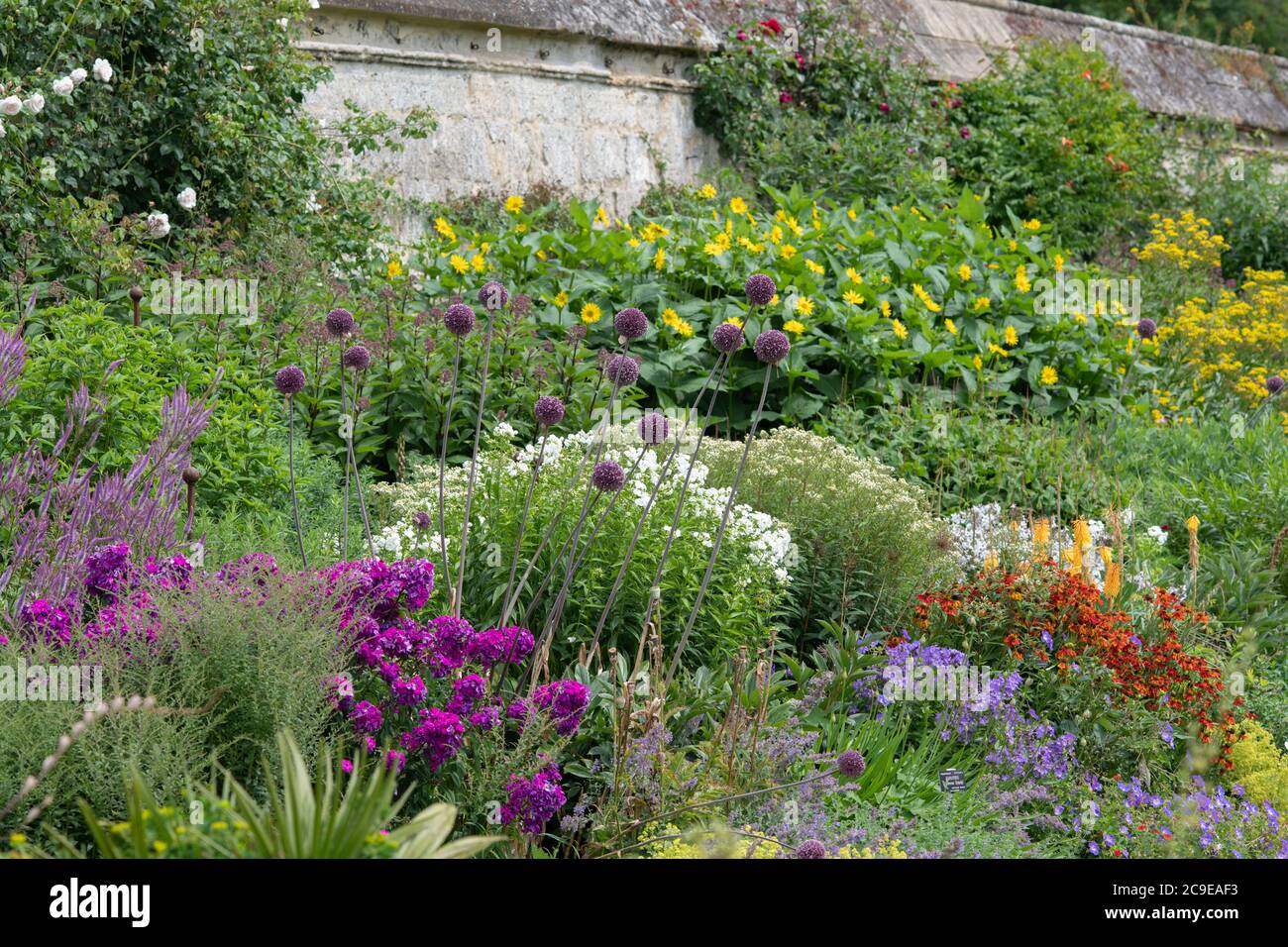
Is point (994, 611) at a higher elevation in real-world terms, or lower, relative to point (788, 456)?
lower

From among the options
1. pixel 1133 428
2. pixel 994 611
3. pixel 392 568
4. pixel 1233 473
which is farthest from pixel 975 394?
pixel 392 568

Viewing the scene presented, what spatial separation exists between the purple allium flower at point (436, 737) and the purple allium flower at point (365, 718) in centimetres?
8

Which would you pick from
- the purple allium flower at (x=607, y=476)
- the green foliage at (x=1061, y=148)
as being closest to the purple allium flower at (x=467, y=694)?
the purple allium flower at (x=607, y=476)

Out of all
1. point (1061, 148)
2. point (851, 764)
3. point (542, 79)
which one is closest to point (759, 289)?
point (851, 764)

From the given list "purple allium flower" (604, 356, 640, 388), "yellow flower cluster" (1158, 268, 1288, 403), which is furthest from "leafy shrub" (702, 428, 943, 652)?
"yellow flower cluster" (1158, 268, 1288, 403)

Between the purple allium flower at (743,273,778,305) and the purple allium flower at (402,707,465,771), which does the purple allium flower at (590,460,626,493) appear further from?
the purple allium flower at (402,707,465,771)

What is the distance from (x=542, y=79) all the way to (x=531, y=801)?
25.9 ft

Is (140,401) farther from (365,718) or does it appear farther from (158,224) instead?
(365,718)

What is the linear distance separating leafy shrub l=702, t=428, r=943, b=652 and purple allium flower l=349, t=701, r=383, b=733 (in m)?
2.03

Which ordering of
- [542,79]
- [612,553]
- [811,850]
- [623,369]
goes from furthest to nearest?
[542,79], [612,553], [623,369], [811,850]

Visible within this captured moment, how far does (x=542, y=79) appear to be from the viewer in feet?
32.4

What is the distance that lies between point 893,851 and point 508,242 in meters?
4.69

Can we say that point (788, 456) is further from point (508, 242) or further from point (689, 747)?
point (508, 242)

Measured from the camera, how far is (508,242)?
702cm
